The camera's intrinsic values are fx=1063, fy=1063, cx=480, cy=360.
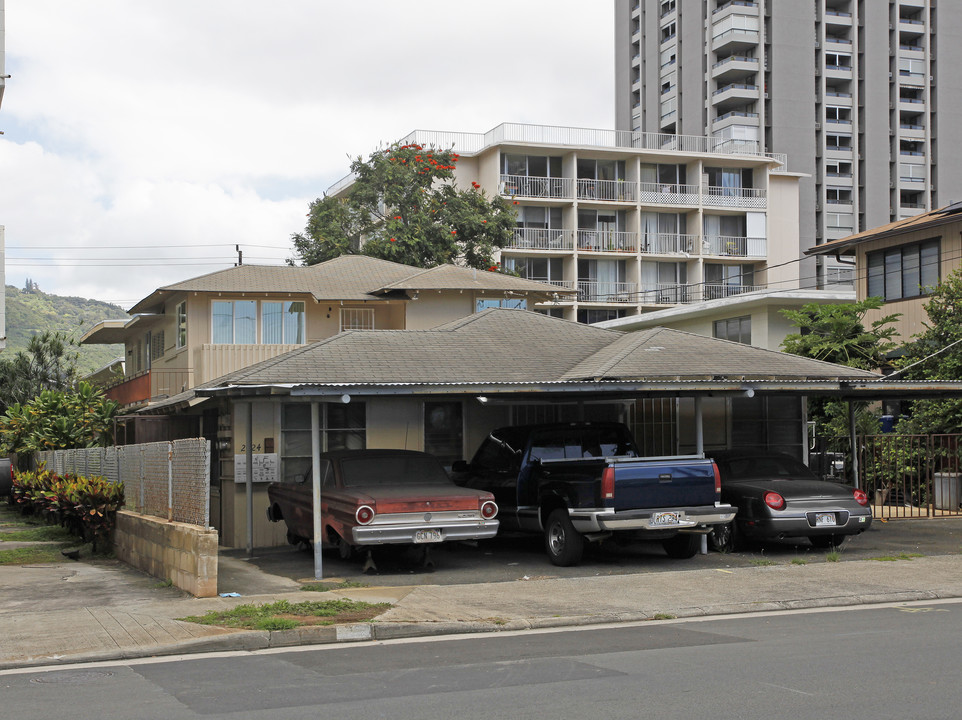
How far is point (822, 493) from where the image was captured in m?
15.7

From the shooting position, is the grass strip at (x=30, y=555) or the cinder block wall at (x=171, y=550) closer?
the cinder block wall at (x=171, y=550)

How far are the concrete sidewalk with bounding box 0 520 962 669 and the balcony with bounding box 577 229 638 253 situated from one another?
41319 mm

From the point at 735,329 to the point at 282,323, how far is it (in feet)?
57.2

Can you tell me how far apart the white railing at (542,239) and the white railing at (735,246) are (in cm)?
840

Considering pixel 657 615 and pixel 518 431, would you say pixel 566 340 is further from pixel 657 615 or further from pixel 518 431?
pixel 657 615

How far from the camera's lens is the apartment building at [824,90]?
236 feet

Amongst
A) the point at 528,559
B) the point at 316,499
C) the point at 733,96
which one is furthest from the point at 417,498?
the point at 733,96

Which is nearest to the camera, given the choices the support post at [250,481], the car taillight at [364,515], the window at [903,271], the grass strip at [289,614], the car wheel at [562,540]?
the grass strip at [289,614]

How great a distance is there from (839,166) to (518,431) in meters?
64.8

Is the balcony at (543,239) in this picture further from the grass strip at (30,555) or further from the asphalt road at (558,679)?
the asphalt road at (558,679)

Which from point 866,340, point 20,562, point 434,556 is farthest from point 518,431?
point 866,340

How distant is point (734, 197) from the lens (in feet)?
194

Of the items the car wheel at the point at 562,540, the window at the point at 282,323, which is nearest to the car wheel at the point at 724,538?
the car wheel at the point at 562,540

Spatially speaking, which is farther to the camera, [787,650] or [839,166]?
[839,166]
